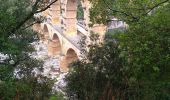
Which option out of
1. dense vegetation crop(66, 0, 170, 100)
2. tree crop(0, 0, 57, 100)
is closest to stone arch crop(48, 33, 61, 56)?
tree crop(0, 0, 57, 100)

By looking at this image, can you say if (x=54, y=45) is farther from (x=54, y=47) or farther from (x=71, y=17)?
(x=71, y=17)

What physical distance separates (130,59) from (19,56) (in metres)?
3.77

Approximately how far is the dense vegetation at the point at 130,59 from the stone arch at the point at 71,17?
1737 cm

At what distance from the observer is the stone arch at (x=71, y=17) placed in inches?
1296

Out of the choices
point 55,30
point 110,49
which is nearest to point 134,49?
point 110,49

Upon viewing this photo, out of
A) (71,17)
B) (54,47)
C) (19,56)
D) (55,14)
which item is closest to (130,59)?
(19,56)

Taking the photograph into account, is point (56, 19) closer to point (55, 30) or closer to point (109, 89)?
point (55, 30)

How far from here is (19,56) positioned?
13836 millimetres

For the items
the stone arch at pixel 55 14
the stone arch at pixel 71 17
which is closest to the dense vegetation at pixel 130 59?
the stone arch at pixel 71 17

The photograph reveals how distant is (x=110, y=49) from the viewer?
15.4 m

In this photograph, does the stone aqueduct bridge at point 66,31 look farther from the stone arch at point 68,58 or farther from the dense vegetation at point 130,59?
the dense vegetation at point 130,59

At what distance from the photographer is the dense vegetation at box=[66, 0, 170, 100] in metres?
11.6

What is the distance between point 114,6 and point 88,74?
3507mm

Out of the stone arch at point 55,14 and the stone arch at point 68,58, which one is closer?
the stone arch at point 68,58
